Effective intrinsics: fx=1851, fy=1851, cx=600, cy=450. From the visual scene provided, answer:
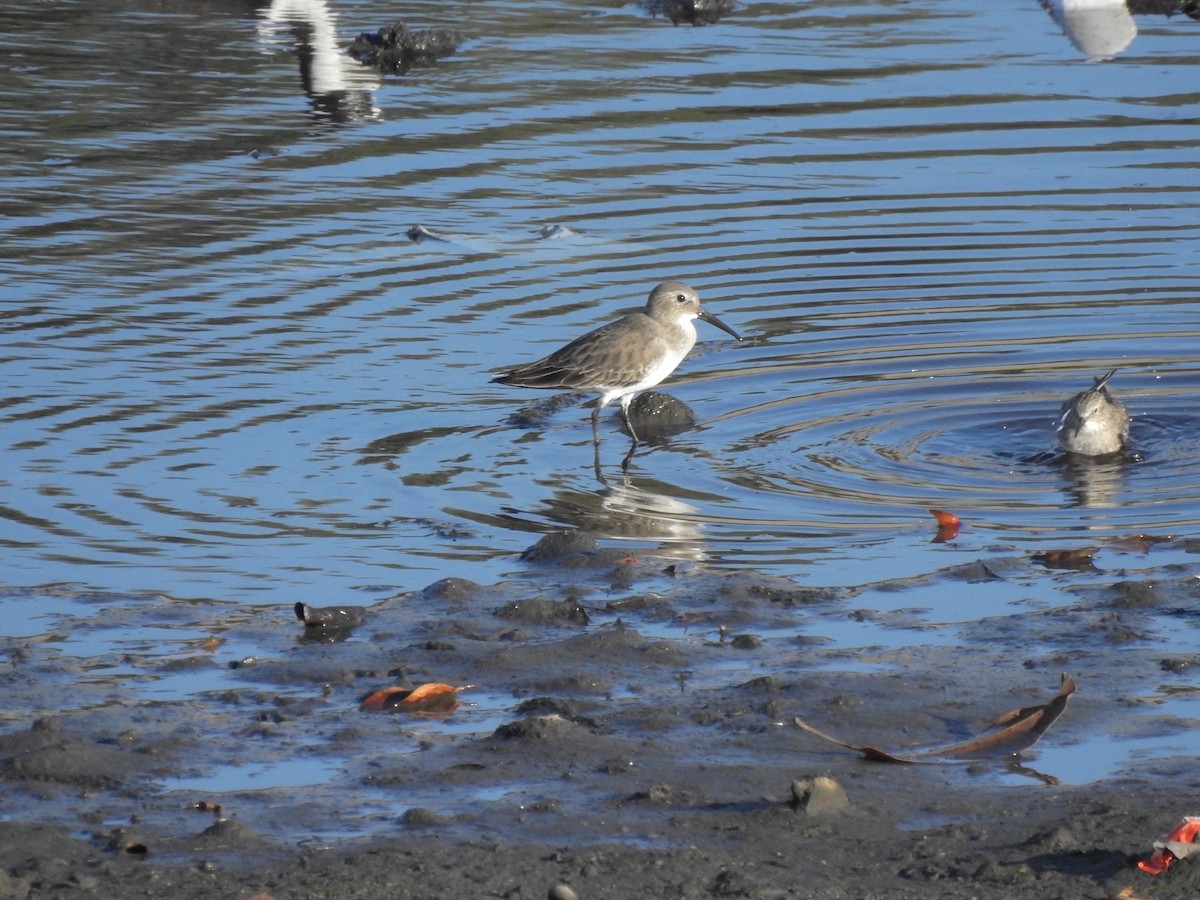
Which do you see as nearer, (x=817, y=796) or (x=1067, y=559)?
(x=817, y=796)

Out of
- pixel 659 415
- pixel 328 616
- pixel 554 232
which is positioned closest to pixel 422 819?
pixel 328 616

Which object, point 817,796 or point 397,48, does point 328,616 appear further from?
point 397,48

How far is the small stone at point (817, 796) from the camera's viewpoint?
5238 mm

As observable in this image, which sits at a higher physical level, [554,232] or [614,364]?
[554,232]

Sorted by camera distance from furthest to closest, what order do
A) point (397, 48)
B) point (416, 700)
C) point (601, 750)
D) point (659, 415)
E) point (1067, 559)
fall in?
point (397, 48) → point (659, 415) → point (1067, 559) → point (416, 700) → point (601, 750)

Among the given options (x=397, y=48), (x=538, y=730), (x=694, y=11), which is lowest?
(x=538, y=730)

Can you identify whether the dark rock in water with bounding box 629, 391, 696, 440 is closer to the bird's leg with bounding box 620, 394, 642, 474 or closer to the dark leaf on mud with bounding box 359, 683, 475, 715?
the bird's leg with bounding box 620, 394, 642, 474

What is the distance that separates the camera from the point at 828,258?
12.9m

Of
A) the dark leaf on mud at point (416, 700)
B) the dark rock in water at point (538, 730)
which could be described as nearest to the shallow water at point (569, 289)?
the dark leaf on mud at point (416, 700)

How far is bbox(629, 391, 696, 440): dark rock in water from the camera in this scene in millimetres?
10375

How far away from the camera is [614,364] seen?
401 inches

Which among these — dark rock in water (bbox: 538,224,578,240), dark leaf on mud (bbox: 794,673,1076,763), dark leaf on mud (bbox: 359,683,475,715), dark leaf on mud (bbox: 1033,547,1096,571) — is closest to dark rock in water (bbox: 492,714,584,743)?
dark leaf on mud (bbox: 359,683,475,715)

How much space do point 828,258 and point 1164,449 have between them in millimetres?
3709

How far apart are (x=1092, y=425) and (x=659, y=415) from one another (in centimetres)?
244
